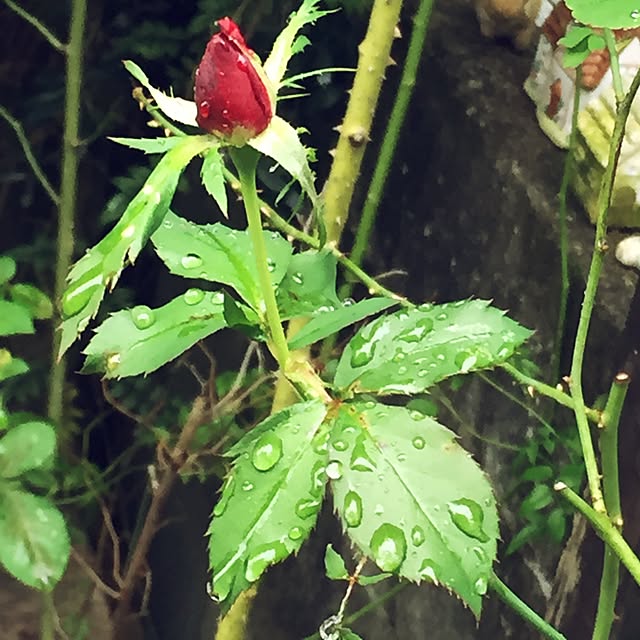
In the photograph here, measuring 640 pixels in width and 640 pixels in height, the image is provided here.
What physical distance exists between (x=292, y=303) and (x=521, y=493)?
47 centimetres

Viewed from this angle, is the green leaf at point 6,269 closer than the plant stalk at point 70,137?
Yes

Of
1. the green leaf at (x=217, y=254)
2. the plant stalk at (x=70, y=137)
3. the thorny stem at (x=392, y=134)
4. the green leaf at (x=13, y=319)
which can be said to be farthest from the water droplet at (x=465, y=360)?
the plant stalk at (x=70, y=137)

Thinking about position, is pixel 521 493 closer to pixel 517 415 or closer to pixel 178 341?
pixel 517 415

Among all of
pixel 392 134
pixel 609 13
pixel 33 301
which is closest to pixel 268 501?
pixel 609 13

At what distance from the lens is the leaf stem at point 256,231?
365mm

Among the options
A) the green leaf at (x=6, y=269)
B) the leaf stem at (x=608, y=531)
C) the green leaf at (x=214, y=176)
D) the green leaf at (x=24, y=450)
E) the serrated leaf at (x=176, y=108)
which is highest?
the serrated leaf at (x=176, y=108)

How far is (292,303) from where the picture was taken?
484 millimetres

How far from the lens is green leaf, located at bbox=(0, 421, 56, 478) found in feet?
2.74

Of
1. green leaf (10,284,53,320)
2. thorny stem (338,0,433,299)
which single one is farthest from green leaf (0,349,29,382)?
thorny stem (338,0,433,299)

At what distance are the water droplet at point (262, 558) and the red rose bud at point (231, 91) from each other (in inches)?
6.5

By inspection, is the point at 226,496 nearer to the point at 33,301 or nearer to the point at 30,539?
the point at 30,539

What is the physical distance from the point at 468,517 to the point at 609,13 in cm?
21

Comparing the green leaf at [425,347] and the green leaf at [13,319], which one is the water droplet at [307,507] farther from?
the green leaf at [13,319]

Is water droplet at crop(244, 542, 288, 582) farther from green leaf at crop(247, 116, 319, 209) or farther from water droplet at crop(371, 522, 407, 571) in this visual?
green leaf at crop(247, 116, 319, 209)
